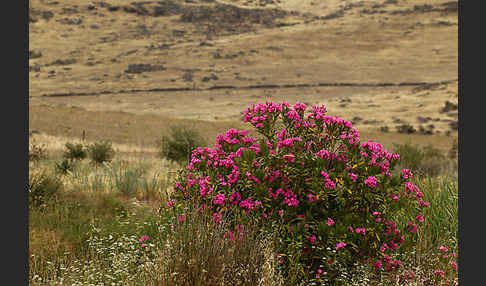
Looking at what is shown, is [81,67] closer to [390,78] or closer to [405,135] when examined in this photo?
[390,78]

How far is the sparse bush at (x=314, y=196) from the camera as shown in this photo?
187 inches

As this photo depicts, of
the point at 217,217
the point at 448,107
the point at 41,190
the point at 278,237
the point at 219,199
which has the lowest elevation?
the point at 41,190

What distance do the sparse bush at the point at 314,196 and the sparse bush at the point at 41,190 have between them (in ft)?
12.4

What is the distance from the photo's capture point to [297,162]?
16.1ft

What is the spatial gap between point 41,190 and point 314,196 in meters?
5.24

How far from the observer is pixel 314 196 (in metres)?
4.79

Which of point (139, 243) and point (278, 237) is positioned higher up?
point (278, 237)

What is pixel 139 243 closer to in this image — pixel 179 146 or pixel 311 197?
pixel 311 197

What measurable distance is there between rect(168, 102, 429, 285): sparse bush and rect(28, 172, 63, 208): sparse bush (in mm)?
3778

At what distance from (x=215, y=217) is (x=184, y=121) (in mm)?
31596

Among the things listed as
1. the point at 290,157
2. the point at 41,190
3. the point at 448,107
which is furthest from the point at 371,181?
the point at 448,107

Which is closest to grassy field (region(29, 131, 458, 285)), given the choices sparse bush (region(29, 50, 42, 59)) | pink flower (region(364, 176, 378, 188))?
pink flower (region(364, 176, 378, 188))

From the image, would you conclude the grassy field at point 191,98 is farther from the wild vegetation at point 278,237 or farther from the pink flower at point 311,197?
the pink flower at point 311,197

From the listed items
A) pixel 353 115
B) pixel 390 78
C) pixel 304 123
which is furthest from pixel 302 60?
pixel 304 123
